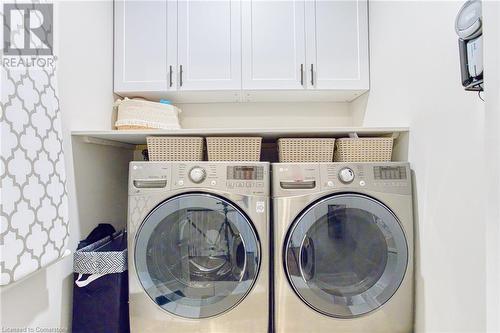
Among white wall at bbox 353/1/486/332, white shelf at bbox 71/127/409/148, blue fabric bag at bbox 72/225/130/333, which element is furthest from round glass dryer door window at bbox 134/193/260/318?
white wall at bbox 353/1/486/332

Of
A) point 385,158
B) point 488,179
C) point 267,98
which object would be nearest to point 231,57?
point 267,98

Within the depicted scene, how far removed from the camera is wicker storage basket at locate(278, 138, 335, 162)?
1.54 metres

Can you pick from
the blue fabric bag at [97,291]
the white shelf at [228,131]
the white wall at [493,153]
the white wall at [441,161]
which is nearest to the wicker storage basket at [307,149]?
the white shelf at [228,131]

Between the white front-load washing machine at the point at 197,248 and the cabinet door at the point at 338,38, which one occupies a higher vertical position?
the cabinet door at the point at 338,38

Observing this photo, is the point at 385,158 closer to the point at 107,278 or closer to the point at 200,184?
the point at 200,184

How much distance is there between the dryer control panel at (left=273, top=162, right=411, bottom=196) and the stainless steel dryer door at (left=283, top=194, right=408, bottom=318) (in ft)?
0.23

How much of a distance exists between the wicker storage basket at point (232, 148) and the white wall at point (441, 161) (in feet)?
2.62

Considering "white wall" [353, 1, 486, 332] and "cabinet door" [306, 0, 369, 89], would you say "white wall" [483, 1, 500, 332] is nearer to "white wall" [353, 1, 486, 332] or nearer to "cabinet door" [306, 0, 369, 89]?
"white wall" [353, 1, 486, 332]

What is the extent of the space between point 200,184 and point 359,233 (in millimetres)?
818

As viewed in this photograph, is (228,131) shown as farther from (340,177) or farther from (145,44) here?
(145,44)

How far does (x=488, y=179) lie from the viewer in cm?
68

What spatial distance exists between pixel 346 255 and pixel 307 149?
576mm

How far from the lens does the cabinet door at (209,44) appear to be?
1914 millimetres

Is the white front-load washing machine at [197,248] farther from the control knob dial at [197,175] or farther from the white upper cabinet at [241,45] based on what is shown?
the white upper cabinet at [241,45]
